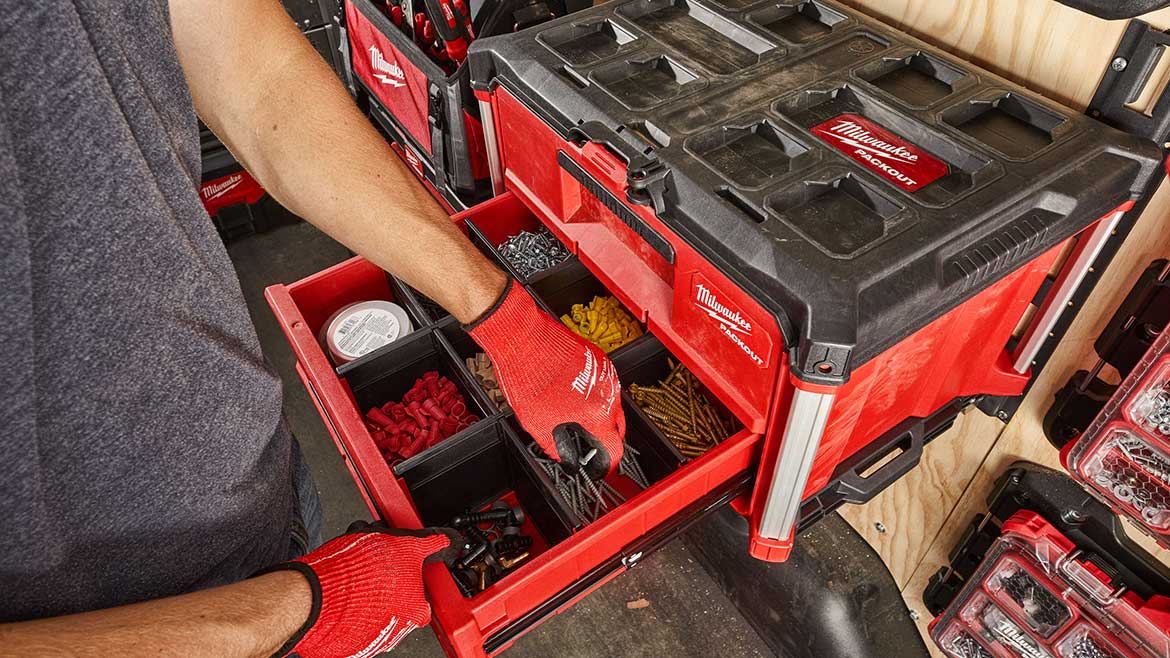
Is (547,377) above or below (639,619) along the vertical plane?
above

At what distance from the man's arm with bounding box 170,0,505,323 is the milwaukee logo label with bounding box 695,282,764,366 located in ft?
0.99

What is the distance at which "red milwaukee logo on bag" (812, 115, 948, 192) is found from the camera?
88 cm

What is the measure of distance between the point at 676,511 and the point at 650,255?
0.35 m

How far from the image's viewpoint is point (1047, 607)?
1162mm

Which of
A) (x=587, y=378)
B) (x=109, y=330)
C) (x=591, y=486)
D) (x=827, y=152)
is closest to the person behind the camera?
(x=109, y=330)

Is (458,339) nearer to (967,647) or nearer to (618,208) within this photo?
(618,208)

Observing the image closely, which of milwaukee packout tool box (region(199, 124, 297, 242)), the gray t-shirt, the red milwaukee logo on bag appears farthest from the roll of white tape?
milwaukee packout tool box (region(199, 124, 297, 242))

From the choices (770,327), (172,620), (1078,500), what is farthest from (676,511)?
(1078,500)

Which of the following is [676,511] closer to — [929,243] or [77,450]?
[929,243]

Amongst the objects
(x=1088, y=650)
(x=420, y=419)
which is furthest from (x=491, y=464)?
(x=1088, y=650)

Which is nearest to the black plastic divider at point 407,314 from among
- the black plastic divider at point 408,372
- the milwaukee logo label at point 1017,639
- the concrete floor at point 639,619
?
the black plastic divider at point 408,372

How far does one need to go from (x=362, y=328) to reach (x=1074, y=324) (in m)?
1.13

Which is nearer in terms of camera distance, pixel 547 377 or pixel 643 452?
pixel 547 377

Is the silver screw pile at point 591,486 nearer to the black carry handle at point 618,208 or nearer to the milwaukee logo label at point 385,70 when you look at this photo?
the black carry handle at point 618,208
